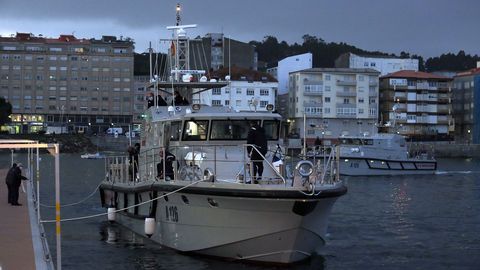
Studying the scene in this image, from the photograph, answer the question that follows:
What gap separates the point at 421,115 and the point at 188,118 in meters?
107

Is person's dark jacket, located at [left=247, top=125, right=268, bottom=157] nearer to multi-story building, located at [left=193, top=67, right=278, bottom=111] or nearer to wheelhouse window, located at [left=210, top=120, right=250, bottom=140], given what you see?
wheelhouse window, located at [left=210, top=120, right=250, bottom=140]

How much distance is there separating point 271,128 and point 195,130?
2182 mm

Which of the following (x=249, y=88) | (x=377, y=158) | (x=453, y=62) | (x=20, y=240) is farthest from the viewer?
(x=453, y=62)

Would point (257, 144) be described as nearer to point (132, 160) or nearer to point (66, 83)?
point (132, 160)

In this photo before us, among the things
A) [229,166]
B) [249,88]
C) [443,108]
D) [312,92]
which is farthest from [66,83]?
[229,166]

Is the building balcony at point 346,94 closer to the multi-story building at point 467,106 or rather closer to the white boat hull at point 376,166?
the multi-story building at point 467,106

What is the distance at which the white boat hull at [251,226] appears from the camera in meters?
16.2

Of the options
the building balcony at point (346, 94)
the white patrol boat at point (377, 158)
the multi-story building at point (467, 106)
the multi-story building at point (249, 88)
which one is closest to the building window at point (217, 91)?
the multi-story building at point (249, 88)

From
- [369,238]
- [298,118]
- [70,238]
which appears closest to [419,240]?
[369,238]

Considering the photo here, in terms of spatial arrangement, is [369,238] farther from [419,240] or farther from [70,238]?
[70,238]

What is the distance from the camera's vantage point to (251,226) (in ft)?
54.4

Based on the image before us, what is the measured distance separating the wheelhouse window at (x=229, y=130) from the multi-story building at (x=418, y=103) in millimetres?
101289

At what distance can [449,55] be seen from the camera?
19975 centimetres

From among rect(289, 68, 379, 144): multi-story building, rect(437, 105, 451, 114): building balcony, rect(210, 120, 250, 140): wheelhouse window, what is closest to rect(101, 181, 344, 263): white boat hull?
rect(210, 120, 250, 140): wheelhouse window
